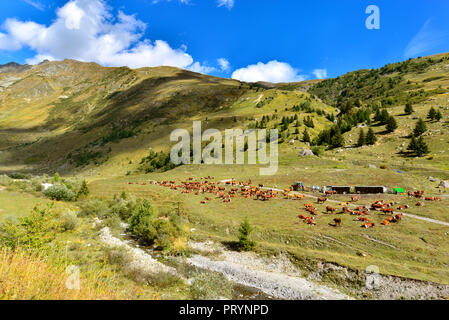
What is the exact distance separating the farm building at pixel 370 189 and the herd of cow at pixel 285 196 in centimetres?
347

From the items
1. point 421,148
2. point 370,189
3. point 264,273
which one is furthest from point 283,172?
point 421,148

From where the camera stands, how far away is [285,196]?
37031mm

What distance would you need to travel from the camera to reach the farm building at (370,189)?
3490 centimetres

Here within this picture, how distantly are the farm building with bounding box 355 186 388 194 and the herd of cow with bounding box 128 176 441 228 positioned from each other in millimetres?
3468

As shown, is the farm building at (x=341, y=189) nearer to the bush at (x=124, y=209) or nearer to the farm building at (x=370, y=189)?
the farm building at (x=370, y=189)

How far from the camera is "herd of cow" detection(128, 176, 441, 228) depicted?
26.6m

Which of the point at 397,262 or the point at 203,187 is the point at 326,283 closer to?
the point at 397,262

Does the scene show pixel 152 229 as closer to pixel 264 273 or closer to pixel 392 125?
pixel 264 273

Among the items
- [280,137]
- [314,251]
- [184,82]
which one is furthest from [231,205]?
[184,82]

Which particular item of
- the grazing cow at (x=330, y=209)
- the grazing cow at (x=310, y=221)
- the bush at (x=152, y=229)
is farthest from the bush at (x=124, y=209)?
the grazing cow at (x=330, y=209)

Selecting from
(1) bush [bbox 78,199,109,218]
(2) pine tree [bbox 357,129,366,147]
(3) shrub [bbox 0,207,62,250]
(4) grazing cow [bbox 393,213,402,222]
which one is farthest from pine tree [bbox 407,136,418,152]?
(3) shrub [bbox 0,207,62,250]

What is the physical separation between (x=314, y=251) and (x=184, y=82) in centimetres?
19923

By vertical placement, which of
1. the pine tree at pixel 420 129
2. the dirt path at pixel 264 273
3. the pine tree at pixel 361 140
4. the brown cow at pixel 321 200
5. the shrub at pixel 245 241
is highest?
the pine tree at pixel 420 129

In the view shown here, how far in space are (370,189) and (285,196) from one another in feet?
46.2
